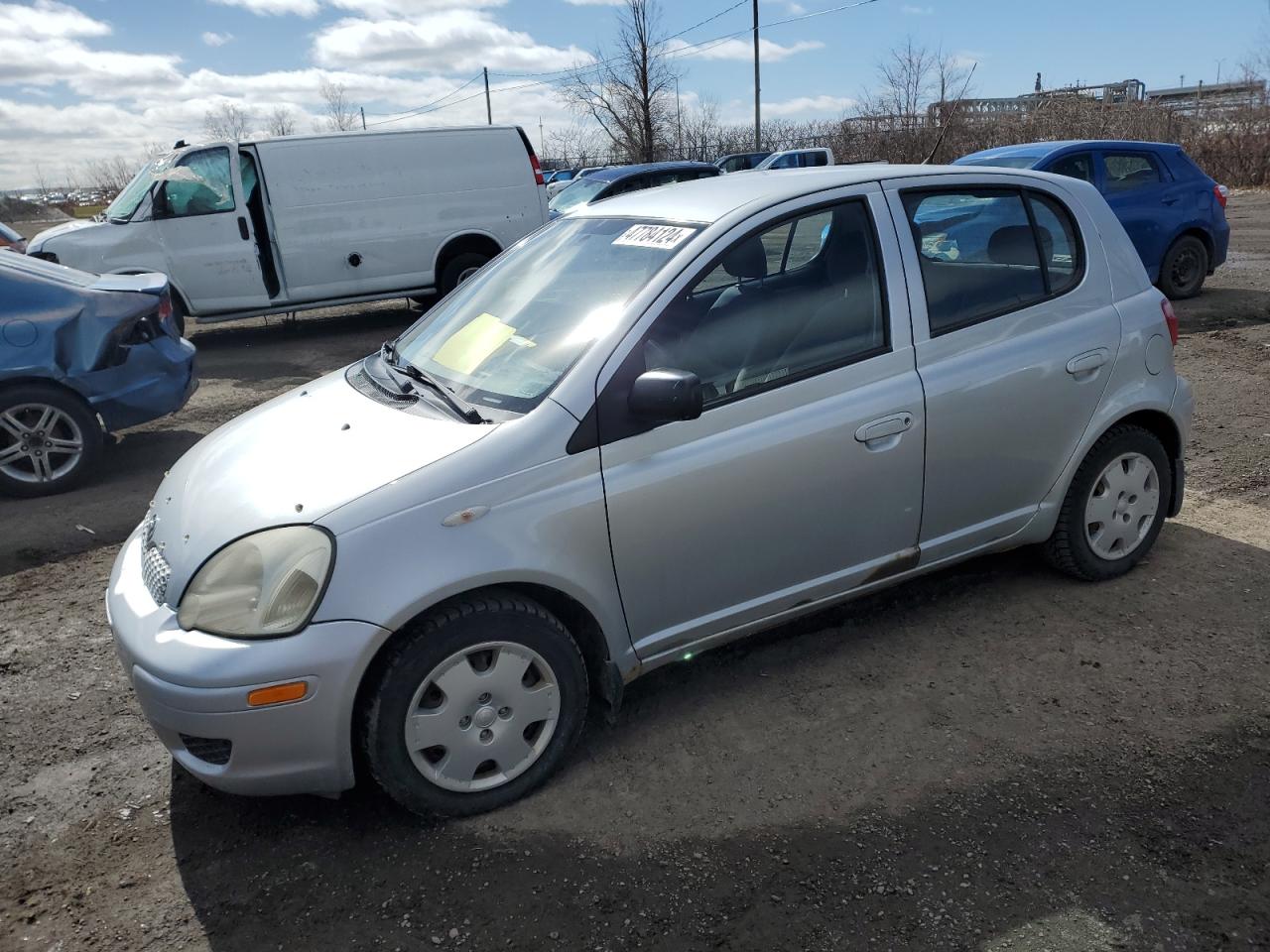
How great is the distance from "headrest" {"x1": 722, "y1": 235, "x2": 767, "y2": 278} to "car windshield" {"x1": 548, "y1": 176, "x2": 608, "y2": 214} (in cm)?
1085

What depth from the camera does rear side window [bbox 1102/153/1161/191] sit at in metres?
9.66

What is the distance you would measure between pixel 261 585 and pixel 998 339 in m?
2.67

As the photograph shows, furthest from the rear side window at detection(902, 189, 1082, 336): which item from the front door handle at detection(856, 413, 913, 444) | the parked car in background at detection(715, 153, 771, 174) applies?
the parked car in background at detection(715, 153, 771, 174)

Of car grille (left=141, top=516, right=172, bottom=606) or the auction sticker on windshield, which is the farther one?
the auction sticker on windshield

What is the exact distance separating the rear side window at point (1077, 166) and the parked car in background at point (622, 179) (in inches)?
220

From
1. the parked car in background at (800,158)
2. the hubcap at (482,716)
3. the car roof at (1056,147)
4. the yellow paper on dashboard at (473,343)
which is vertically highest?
the parked car in background at (800,158)

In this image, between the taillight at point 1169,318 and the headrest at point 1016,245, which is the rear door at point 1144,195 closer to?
the taillight at point 1169,318

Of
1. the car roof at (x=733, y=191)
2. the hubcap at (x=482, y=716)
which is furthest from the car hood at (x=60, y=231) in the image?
the hubcap at (x=482, y=716)

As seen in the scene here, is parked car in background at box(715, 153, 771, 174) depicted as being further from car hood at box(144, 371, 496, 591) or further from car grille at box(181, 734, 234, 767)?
car grille at box(181, 734, 234, 767)

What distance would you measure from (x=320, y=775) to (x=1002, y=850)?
1.88m

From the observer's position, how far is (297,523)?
8.52 feet

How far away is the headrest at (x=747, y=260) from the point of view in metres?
3.20

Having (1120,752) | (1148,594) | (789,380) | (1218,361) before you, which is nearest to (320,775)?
(789,380)

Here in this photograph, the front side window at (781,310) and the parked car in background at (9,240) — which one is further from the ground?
the parked car in background at (9,240)
